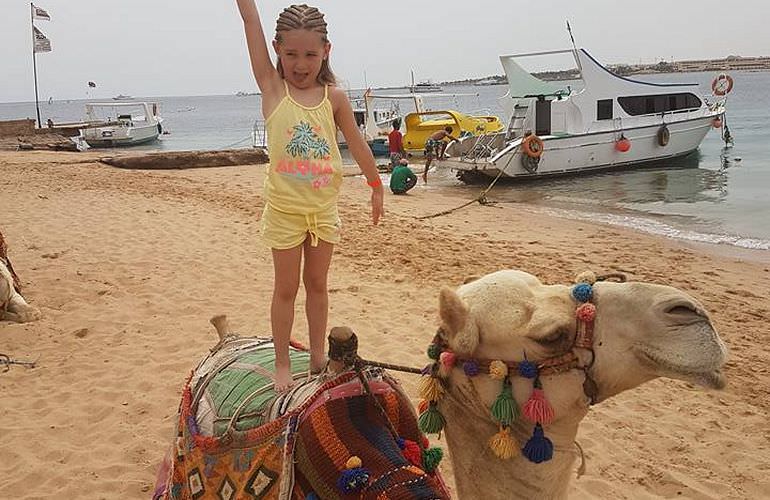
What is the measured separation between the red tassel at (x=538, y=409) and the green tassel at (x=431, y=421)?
274mm

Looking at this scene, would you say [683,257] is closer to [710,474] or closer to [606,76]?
[710,474]

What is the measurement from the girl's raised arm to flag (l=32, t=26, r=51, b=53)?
116 ft

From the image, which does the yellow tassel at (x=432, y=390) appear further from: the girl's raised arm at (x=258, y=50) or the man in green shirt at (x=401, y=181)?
the man in green shirt at (x=401, y=181)

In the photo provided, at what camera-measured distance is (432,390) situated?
6.27ft

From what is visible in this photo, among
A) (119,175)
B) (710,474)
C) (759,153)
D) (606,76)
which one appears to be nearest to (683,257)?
(710,474)

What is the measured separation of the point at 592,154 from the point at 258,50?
19375mm

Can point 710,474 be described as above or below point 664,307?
below

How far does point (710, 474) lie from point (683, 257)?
6925mm

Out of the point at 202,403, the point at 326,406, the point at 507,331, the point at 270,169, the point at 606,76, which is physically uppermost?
the point at 606,76

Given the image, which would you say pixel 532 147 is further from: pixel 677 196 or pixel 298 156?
pixel 298 156

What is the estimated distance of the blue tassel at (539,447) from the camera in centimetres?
177

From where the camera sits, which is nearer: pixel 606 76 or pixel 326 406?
pixel 326 406

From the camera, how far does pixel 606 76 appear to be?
21.4 meters

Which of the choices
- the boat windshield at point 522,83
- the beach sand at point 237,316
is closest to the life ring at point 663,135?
the boat windshield at point 522,83
